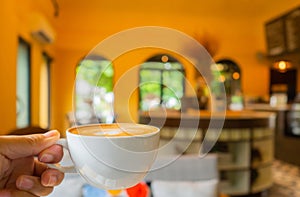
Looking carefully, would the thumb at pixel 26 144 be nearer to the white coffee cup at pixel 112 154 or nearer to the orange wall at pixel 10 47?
the white coffee cup at pixel 112 154

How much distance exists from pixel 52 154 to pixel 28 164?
14 centimetres

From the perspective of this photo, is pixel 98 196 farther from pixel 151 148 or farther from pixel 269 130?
pixel 269 130

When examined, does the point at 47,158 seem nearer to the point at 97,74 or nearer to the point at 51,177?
the point at 51,177

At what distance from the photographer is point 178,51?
1.46ft

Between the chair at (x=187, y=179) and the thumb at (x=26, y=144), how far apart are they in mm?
1078

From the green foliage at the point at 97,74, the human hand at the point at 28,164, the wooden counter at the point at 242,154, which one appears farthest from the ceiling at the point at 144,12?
the human hand at the point at 28,164

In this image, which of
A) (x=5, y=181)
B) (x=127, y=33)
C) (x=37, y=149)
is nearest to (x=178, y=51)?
(x=127, y=33)

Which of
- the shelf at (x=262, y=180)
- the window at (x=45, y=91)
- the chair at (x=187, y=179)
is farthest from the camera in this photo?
the window at (x=45, y=91)

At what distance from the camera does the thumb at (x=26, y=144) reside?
427 mm

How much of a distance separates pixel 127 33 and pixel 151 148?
0.17 metres

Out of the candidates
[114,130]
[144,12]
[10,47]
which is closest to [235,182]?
[10,47]

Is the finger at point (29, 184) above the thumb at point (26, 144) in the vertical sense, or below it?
below

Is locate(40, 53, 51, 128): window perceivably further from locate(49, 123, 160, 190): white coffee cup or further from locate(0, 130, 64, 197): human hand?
locate(49, 123, 160, 190): white coffee cup

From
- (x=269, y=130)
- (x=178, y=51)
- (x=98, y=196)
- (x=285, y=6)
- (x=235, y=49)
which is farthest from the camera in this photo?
(x=235, y=49)
